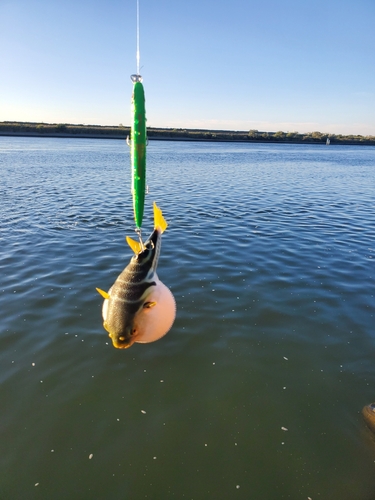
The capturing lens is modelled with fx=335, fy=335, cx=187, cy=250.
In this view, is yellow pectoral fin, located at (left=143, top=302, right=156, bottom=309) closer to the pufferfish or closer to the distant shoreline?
the pufferfish

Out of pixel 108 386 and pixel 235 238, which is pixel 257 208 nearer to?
pixel 235 238

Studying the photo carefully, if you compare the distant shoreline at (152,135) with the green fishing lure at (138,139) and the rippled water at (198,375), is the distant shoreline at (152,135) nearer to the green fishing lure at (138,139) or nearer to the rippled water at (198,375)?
the rippled water at (198,375)

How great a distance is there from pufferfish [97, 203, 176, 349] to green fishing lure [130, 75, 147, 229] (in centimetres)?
54

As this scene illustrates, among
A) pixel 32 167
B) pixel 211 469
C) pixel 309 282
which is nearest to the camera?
pixel 211 469

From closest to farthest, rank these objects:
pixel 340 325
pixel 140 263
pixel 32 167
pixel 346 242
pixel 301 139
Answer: pixel 140 263 → pixel 340 325 → pixel 346 242 → pixel 32 167 → pixel 301 139

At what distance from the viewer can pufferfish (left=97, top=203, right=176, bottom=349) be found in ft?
8.53

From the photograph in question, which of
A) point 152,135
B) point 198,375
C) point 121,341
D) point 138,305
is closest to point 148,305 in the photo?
point 138,305

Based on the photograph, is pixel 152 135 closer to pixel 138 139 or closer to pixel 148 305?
pixel 138 139

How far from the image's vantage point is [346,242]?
1400 centimetres

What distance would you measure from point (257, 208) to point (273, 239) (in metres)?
6.20

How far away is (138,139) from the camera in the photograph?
290 cm

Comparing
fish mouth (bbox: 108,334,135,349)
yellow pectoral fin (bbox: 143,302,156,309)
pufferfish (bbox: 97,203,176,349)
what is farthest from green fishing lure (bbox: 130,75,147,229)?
fish mouth (bbox: 108,334,135,349)

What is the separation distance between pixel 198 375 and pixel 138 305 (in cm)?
454

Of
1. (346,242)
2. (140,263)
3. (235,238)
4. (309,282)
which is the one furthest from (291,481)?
(346,242)
